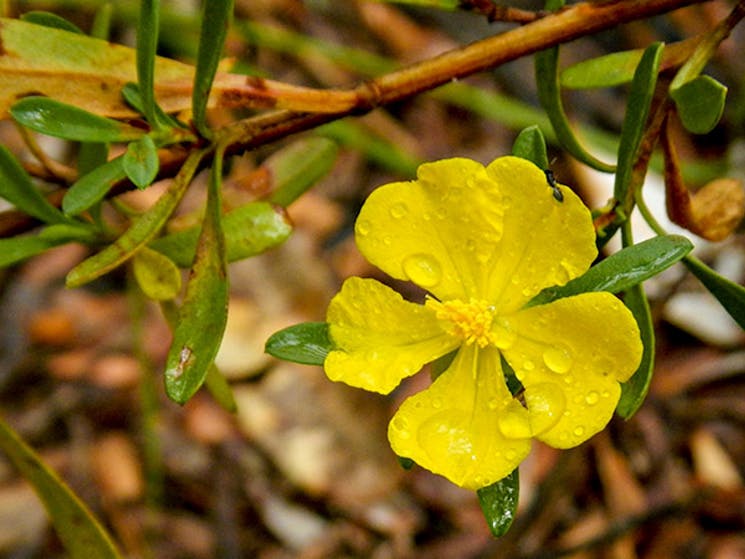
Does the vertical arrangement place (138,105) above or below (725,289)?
above

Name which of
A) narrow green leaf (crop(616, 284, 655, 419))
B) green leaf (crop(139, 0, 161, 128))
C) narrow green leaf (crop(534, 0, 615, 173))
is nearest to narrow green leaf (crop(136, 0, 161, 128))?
green leaf (crop(139, 0, 161, 128))

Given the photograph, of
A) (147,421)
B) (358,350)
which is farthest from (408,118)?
(358,350)

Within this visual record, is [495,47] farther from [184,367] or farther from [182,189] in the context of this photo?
[184,367]

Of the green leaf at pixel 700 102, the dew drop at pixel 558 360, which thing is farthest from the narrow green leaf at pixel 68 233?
the green leaf at pixel 700 102

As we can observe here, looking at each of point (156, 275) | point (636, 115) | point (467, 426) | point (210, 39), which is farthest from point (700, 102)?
point (156, 275)

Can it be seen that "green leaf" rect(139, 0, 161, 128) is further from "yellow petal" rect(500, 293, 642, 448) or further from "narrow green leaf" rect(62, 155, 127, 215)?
"yellow petal" rect(500, 293, 642, 448)

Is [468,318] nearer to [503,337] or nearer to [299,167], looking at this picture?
[503,337]

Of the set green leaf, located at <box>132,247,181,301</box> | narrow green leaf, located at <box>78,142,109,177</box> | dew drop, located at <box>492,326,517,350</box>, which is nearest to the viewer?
dew drop, located at <box>492,326,517,350</box>
